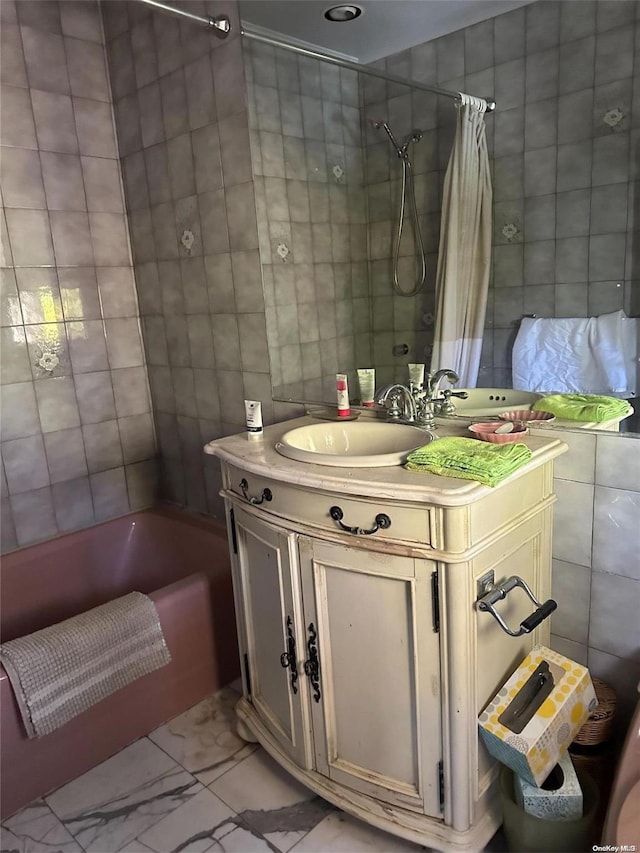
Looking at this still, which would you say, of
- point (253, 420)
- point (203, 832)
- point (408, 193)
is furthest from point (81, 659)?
point (408, 193)

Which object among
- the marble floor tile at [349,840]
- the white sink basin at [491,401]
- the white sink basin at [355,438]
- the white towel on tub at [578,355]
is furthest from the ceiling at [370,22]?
the marble floor tile at [349,840]

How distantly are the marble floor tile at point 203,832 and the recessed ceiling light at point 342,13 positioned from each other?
2.14 m

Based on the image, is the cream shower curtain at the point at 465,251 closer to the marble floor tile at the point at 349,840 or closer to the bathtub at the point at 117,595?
the bathtub at the point at 117,595

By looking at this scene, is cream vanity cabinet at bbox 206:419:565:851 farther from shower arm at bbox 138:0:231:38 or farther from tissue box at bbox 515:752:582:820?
shower arm at bbox 138:0:231:38

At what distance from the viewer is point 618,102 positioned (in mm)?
1331

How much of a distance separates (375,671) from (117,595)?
4.75 ft

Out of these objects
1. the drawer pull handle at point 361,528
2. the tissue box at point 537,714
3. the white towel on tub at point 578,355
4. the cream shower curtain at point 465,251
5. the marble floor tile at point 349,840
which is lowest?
the marble floor tile at point 349,840

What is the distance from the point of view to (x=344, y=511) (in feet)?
4.01

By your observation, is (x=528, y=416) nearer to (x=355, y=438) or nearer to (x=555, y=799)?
(x=355, y=438)

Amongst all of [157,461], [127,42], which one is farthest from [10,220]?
[157,461]

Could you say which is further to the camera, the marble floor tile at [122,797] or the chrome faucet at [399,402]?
the chrome faucet at [399,402]

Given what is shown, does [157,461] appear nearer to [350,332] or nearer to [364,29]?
[350,332]

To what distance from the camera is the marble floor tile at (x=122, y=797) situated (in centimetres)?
149

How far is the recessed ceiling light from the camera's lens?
5.50 ft
